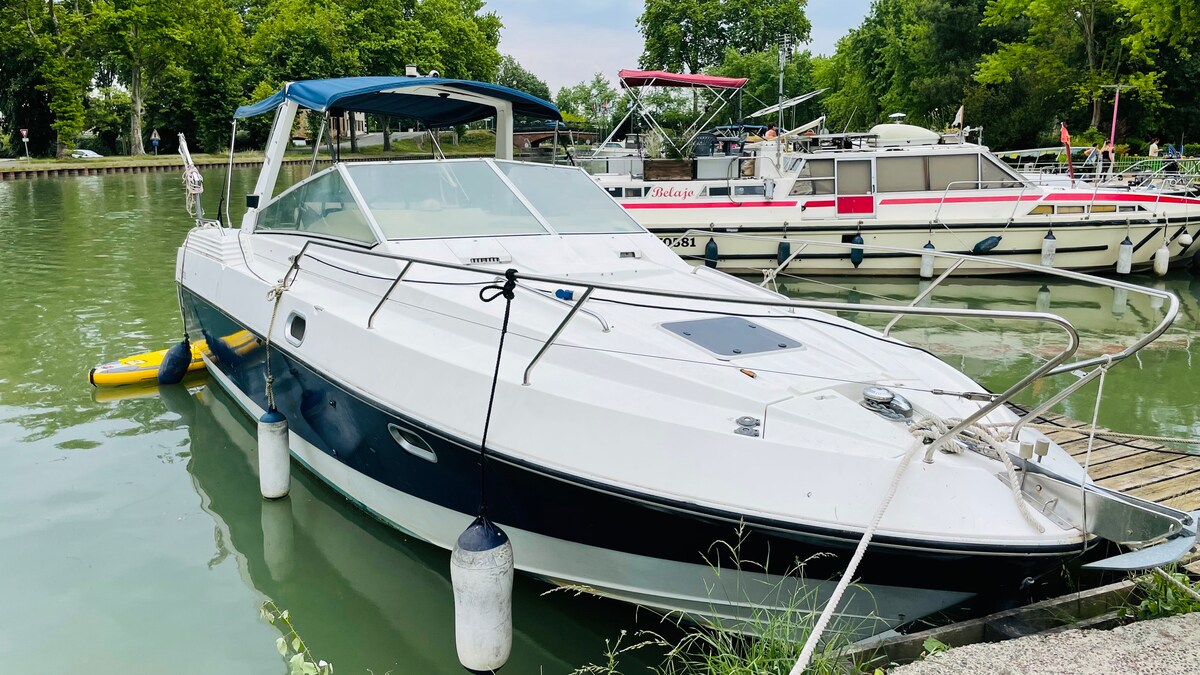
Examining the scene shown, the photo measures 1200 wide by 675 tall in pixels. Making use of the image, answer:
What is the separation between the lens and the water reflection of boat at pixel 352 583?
3.61m

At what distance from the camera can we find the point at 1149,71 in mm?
28203

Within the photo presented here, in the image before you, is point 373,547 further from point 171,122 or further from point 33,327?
point 171,122

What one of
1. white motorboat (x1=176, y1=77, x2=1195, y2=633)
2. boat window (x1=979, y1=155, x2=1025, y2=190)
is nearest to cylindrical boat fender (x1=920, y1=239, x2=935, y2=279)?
boat window (x1=979, y1=155, x2=1025, y2=190)

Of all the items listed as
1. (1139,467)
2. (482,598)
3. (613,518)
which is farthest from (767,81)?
(482,598)

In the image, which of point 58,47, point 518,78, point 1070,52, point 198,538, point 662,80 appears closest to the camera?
point 198,538

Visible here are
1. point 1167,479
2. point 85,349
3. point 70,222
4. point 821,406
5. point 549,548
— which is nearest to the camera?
point 821,406

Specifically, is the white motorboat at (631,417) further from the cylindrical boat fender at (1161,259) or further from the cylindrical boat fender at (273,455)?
the cylindrical boat fender at (1161,259)

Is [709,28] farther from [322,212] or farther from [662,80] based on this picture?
[322,212]

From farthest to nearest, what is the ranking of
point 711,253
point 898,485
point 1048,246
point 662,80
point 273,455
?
point 662,80
point 711,253
point 1048,246
point 273,455
point 898,485

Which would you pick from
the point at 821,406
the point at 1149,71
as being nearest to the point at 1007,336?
the point at 821,406

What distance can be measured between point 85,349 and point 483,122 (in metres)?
4.71

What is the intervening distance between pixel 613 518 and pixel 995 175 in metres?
12.3

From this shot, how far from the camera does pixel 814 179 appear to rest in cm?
1331

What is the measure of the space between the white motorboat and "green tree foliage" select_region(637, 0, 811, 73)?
57.2m
